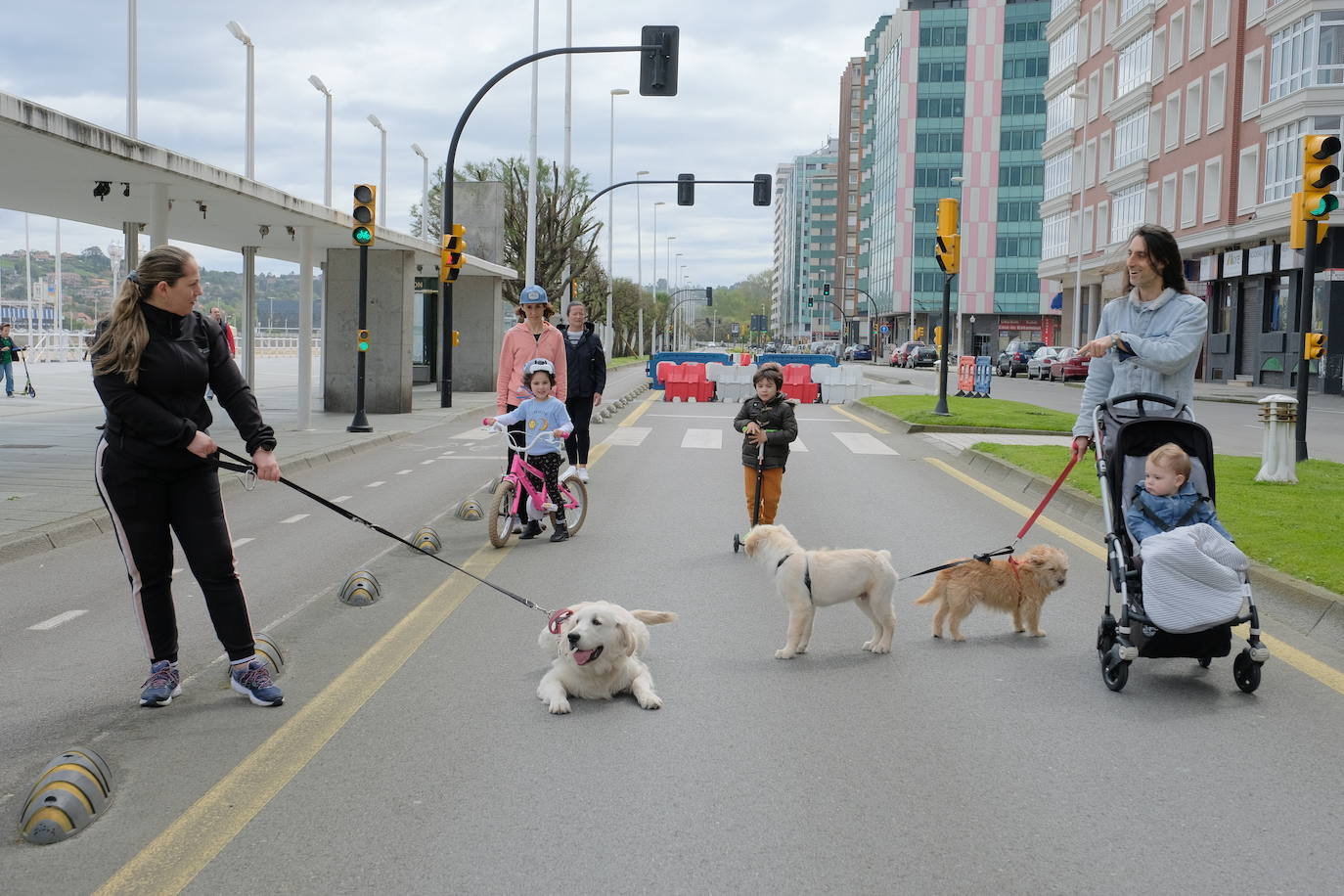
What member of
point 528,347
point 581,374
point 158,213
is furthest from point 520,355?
point 158,213

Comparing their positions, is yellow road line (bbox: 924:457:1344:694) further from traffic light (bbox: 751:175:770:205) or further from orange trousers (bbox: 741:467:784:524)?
→ traffic light (bbox: 751:175:770:205)

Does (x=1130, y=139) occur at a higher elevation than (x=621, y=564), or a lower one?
higher

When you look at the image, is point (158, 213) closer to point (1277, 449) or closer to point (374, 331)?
point (374, 331)

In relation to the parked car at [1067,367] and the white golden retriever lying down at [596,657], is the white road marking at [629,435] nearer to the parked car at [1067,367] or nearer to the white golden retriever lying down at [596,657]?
the white golden retriever lying down at [596,657]

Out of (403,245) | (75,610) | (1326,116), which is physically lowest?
(75,610)

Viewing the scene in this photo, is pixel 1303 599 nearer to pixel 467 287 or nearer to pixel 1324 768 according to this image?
pixel 1324 768

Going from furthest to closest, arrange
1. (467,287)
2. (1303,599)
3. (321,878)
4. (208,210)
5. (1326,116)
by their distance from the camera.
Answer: (1326,116), (467,287), (208,210), (1303,599), (321,878)

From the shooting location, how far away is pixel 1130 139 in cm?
5728

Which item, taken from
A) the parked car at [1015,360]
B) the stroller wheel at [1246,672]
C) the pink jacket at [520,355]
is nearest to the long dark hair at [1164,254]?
the stroller wheel at [1246,672]

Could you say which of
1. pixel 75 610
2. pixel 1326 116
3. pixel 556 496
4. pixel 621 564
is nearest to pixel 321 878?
pixel 75 610

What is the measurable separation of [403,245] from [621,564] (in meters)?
16.5

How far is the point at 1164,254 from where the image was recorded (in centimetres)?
637

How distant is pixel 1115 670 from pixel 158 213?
14.4 m

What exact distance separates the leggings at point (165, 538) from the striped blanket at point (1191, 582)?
154 inches
